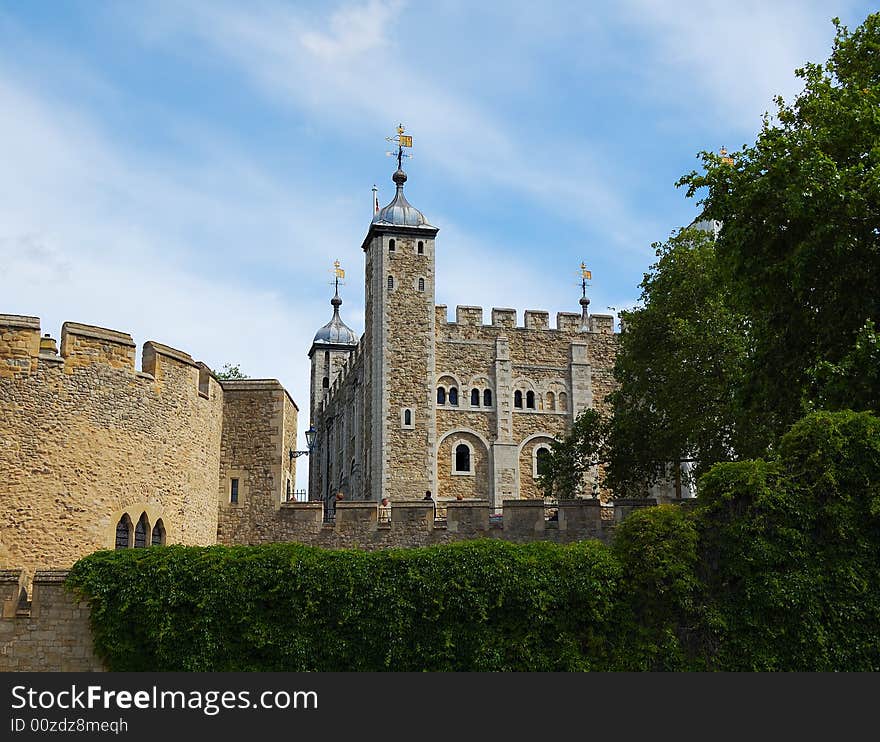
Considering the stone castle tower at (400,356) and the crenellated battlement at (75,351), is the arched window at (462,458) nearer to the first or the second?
the stone castle tower at (400,356)

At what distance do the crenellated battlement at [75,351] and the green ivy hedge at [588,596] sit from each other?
482cm

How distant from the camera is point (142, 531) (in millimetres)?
21469

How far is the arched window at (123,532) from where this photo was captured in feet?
69.3

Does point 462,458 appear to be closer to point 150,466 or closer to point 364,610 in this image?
point 150,466

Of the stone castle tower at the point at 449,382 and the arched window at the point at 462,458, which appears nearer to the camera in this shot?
the stone castle tower at the point at 449,382

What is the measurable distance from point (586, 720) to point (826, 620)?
409 cm

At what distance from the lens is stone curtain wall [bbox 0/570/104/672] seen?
57.3 feet

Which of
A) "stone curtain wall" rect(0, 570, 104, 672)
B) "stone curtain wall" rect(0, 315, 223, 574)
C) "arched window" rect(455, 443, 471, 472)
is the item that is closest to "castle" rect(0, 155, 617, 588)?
"stone curtain wall" rect(0, 315, 223, 574)

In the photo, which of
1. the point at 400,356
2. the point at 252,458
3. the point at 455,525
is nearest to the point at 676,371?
the point at 455,525

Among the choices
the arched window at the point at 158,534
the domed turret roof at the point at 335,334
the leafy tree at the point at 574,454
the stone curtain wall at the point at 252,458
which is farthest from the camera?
the domed turret roof at the point at 335,334

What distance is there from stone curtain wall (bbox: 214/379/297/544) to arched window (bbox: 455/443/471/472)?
1015 inches

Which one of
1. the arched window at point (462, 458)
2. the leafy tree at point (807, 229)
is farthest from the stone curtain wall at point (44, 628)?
the arched window at point (462, 458)

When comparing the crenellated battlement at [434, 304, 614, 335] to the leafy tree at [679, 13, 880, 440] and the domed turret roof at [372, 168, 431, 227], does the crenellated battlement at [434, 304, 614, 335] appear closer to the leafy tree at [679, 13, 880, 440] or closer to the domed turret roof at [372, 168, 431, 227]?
the domed turret roof at [372, 168, 431, 227]

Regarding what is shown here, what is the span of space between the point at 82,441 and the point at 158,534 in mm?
2306
